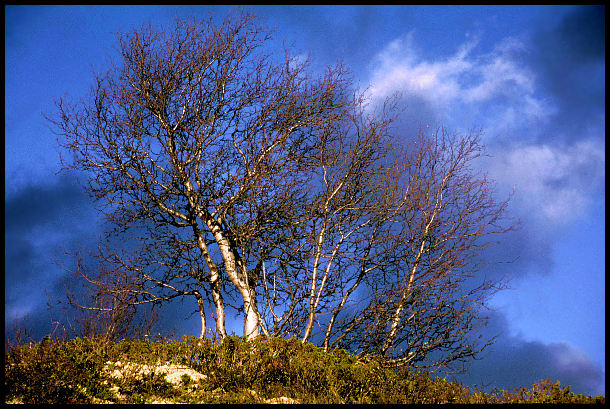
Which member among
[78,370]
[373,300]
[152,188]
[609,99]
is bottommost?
[78,370]

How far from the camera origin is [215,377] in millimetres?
7059

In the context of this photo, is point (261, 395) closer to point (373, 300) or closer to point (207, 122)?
point (373, 300)

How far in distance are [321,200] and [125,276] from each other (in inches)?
193

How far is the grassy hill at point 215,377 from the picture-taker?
625cm

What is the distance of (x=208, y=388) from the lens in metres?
6.82

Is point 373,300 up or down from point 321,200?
down

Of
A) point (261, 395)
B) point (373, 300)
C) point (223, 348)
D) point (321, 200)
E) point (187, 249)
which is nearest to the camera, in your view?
point (261, 395)

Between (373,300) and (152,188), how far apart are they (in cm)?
564

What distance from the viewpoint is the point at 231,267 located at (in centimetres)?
1052

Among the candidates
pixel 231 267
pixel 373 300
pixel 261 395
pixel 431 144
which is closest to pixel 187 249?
pixel 231 267

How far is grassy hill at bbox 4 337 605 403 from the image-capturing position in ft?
20.5

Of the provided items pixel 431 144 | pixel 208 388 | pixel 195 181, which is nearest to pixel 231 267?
pixel 195 181

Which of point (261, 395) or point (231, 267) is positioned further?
point (231, 267)

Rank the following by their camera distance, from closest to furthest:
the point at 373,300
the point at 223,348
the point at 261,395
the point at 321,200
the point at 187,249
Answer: the point at 261,395 < the point at 223,348 < the point at 373,300 < the point at 321,200 < the point at 187,249
